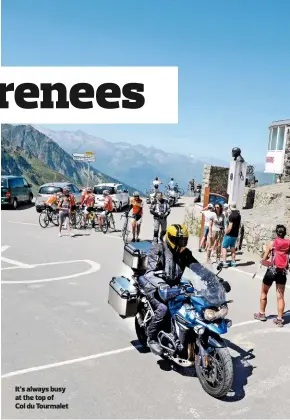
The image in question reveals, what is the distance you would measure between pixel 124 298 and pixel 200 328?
1.53 m

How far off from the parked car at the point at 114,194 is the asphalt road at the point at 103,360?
13915 millimetres

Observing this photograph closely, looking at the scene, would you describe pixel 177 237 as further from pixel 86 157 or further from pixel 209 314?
pixel 86 157

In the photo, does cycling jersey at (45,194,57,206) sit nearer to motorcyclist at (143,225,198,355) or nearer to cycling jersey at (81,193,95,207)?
cycling jersey at (81,193,95,207)

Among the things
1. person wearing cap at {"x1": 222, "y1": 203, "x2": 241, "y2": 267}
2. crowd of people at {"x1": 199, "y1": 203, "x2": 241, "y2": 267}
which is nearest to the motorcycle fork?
person wearing cap at {"x1": 222, "y1": 203, "x2": 241, "y2": 267}

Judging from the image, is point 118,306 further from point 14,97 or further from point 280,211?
point 280,211

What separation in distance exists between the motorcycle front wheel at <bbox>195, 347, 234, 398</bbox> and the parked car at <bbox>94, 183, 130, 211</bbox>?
1923 centimetres

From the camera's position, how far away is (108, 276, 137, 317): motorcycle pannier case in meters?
6.31

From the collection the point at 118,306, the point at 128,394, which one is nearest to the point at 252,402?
the point at 128,394

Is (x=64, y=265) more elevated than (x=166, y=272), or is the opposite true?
(x=166, y=272)

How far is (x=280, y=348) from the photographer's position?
6633 millimetres

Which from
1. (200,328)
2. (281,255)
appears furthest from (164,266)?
(281,255)

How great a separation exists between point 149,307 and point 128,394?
1310 millimetres

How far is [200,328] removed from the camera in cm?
513

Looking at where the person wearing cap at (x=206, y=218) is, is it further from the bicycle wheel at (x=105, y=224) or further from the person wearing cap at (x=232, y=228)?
the bicycle wheel at (x=105, y=224)
